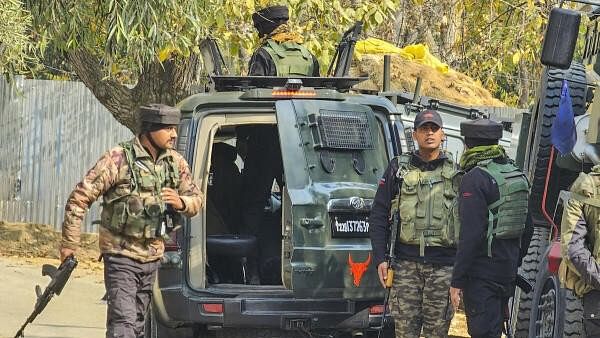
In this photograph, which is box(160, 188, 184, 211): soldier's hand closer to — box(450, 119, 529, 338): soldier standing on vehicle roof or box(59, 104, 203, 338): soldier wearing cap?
box(59, 104, 203, 338): soldier wearing cap

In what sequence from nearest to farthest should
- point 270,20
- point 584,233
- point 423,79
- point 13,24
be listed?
1. point 584,233
2. point 270,20
3. point 13,24
4. point 423,79

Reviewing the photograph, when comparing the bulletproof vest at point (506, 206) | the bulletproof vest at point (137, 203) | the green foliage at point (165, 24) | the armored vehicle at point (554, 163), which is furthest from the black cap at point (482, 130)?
the green foliage at point (165, 24)

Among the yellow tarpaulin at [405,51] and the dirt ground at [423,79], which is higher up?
the yellow tarpaulin at [405,51]

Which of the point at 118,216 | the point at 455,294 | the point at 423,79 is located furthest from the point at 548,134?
the point at 423,79

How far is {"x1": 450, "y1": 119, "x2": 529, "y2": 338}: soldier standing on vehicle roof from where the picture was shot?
23.5 feet

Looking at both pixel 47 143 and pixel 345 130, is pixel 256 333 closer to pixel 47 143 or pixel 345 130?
pixel 345 130

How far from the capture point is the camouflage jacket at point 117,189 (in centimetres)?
745

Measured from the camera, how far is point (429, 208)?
7602 millimetres

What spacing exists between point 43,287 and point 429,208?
6897mm

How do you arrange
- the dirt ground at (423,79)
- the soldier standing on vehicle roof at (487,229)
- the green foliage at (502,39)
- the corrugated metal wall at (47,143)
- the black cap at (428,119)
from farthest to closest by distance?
1. the green foliage at (502,39)
2. the corrugated metal wall at (47,143)
3. the dirt ground at (423,79)
4. the black cap at (428,119)
5. the soldier standing on vehicle roof at (487,229)

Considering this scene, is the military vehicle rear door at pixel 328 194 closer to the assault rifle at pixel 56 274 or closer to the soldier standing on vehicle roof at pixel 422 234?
the soldier standing on vehicle roof at pixel 422 234

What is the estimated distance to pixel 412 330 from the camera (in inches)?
300

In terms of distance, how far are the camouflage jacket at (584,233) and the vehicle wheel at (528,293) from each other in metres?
2.13

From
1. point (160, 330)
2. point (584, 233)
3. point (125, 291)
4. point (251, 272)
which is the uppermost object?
point (584, 233)
